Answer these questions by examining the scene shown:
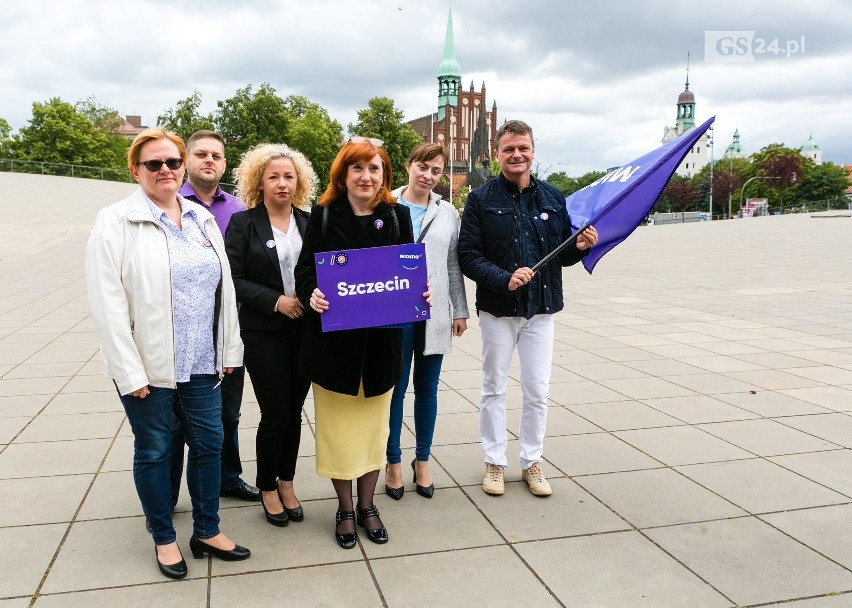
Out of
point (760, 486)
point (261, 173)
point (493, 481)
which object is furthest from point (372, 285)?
point (760, 486)

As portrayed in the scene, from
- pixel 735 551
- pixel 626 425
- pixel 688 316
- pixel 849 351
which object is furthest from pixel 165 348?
pixel 688 316

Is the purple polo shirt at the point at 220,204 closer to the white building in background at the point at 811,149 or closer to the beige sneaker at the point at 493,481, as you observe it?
the beige sneaker at the point at 493,481

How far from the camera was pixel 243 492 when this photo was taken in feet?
12.7

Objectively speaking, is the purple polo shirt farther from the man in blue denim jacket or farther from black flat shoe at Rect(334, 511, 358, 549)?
black flat shoe at Rect(334, 511, 358, 549)

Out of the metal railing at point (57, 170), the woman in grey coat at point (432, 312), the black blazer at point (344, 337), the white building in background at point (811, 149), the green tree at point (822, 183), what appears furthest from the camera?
the white building in background at point (811, 149)

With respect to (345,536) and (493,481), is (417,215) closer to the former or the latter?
(493,481)

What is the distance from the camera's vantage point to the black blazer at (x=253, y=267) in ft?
11.2

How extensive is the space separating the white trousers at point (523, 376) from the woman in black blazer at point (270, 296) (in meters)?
1.13

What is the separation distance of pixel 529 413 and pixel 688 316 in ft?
24.3

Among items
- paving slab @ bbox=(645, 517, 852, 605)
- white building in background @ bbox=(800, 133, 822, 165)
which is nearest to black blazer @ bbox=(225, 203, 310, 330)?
paving slab @ bbox=(645, 517, 852, 605)

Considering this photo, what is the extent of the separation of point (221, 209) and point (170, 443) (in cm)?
143

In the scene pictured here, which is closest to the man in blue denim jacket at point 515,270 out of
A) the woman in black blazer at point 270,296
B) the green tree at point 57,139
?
the woman in black blazer at point 270,296

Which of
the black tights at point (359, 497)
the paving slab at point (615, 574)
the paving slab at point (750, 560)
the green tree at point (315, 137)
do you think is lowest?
the paving slab at point (750, 560)

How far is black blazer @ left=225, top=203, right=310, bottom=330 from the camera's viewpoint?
3.42 meters
